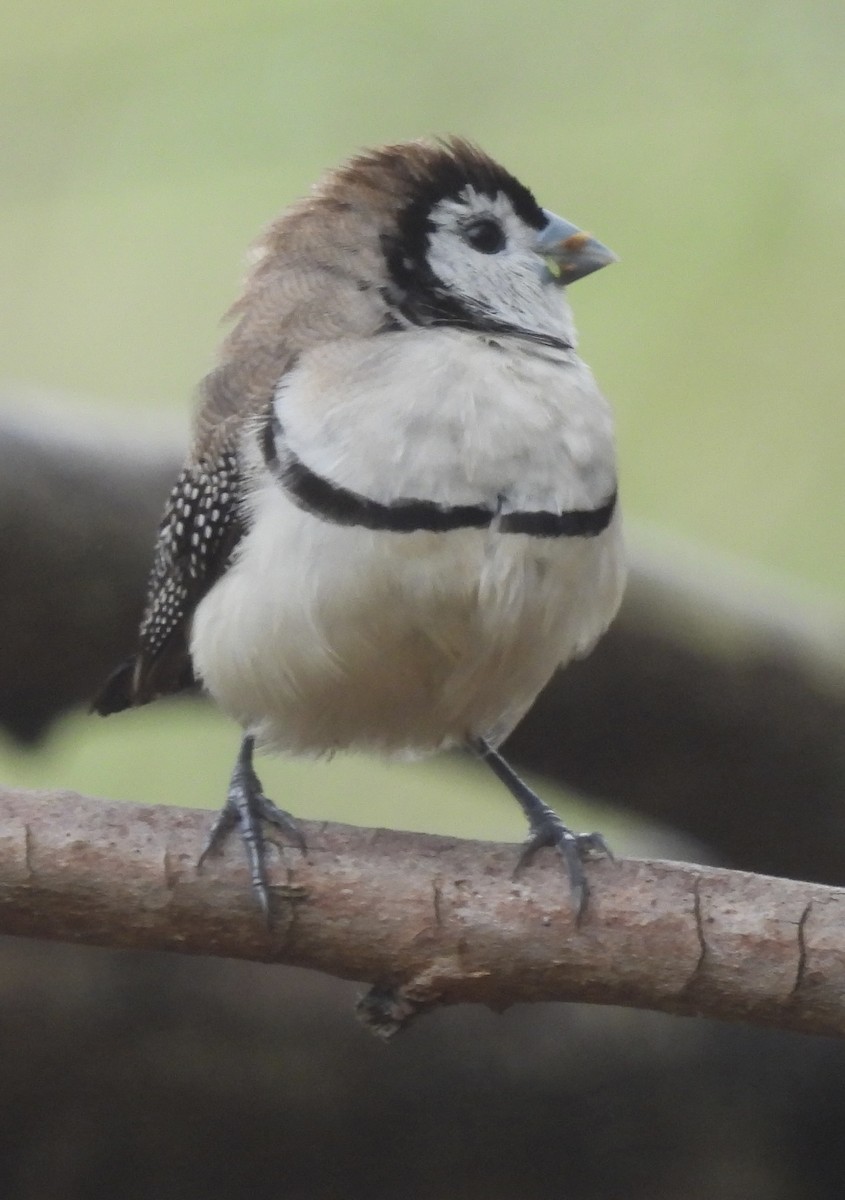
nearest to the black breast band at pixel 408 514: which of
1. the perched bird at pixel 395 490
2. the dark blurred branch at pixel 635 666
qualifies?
the perched bird at pixel 395 490

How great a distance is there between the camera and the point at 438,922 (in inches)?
68.8

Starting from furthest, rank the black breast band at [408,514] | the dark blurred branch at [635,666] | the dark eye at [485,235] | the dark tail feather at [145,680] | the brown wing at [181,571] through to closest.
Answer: the dark blurred branch at [635,666]
the dark tail feather at [145,680]
the dark eye at [485,235]
the brown wing at [181,571]
the black breast band at [408,514]

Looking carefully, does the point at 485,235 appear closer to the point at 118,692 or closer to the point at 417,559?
the point at 417,559

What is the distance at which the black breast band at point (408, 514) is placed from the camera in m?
1.83

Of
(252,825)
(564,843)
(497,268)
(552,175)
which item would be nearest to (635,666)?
(552,175)

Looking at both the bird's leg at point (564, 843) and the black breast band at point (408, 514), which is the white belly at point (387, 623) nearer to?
the black breast band at point (408, 514)

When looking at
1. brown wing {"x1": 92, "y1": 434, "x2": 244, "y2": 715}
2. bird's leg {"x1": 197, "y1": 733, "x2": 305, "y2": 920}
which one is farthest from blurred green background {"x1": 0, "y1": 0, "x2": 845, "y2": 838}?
bird's leg {"x1": 197, "y1": 733, "x2": 305, "y2": 920}

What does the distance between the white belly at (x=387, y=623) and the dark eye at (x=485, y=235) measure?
1.54 ft

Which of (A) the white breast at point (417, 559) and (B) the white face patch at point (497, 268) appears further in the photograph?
(B) the white face patch at point (497, 268)

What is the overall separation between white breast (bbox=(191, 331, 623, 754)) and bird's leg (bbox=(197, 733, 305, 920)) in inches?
5.7

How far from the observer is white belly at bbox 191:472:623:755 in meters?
1.84

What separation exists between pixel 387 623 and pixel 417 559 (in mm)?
93

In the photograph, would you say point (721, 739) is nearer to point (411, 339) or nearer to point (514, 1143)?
point (514, 1143)

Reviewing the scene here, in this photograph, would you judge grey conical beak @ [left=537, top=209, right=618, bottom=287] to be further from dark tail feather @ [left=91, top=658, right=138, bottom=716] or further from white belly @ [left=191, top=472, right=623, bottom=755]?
dark tail feather @ [left=91, top=658, right=138, bottom=716]
